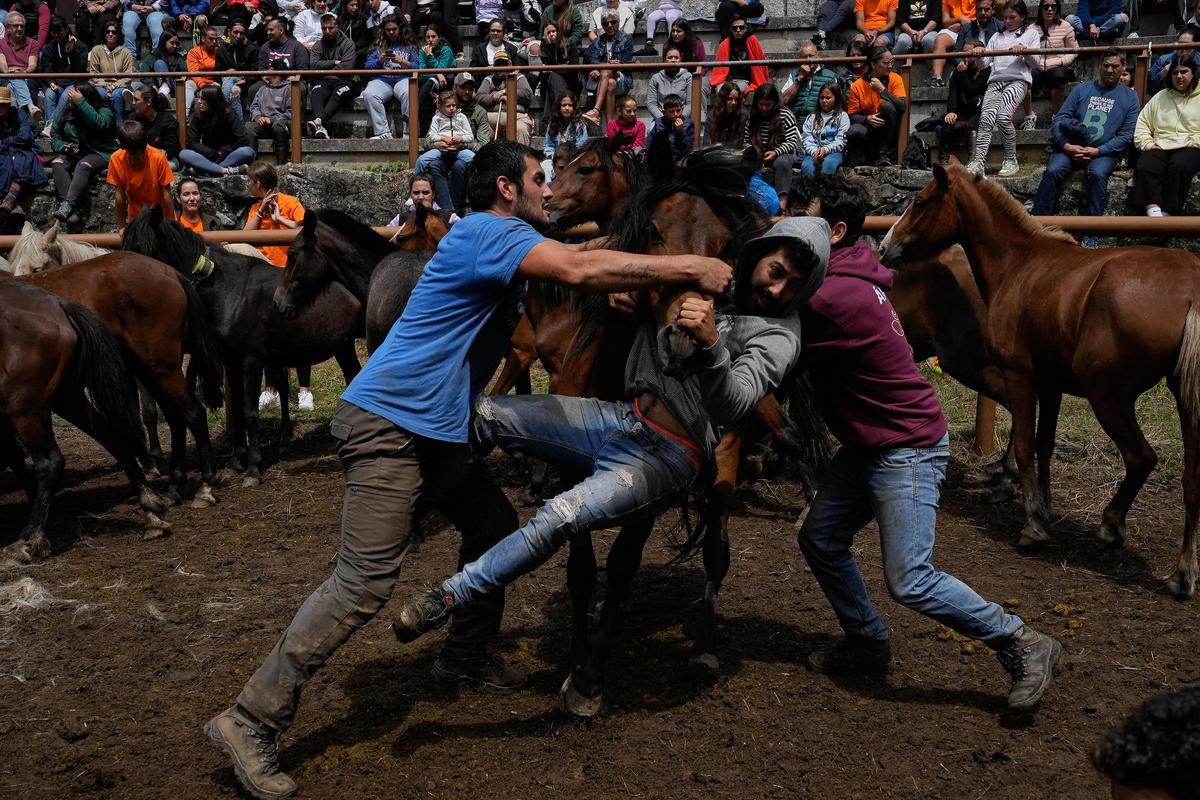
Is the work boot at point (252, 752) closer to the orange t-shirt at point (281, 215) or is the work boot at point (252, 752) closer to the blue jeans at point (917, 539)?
the blue jeans at point (917, 539)

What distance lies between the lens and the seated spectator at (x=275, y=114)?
562 inches

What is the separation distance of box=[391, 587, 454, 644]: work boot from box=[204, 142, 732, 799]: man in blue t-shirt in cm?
23

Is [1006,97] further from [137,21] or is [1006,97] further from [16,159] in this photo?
[137,21]

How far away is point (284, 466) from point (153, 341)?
4.46ft

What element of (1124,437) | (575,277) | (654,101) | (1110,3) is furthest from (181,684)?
(1110,3)

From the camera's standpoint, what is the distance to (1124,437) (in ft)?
18.9

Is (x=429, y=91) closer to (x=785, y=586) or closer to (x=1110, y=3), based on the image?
(x=1110, y=3)

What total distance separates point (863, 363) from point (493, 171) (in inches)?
58.3

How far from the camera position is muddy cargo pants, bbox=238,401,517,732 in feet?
11.9

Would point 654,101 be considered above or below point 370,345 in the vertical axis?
above

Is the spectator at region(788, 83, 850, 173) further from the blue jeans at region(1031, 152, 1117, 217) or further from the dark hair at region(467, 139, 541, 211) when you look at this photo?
the dark hair at region(467, 139, 541, 211)

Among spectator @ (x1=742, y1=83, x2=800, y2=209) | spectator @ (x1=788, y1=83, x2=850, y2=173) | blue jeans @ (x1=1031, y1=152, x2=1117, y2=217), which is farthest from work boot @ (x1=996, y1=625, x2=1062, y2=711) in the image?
spectator @ (x1=788, y1=83, x2=850, y2=173)

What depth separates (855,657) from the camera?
4453 millimetres

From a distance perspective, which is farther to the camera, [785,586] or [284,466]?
[284,466]
